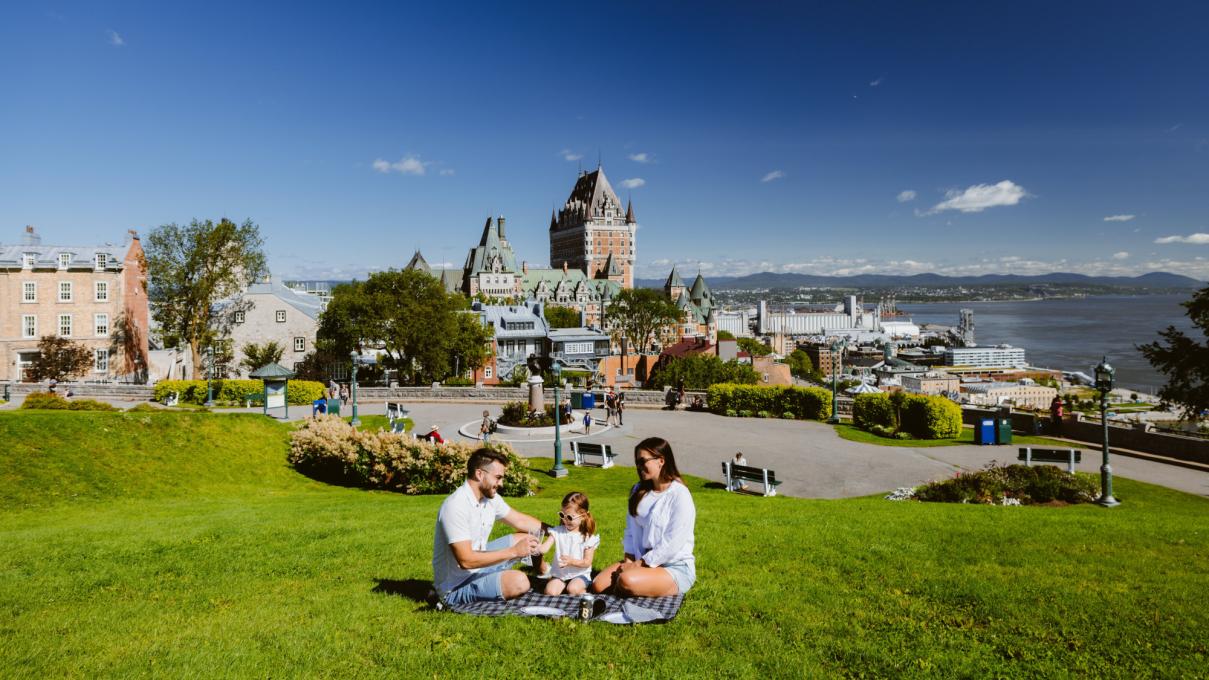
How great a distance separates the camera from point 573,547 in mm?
6102

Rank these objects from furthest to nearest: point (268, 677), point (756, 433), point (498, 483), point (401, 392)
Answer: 1. point (401, 392)
2. point (756, 433)
3. point (498, 483)
4. point (268, 677)

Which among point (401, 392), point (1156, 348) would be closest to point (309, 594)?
point (401, 392)

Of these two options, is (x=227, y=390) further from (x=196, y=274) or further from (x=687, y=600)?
(x=687, y=600)

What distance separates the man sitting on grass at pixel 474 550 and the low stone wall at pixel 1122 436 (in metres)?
17.4

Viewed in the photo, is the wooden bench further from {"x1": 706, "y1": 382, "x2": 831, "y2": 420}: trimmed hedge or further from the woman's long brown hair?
{"x1": 706, "y1": 382, "x2": 831, "y2": 420}: trimmed hedge

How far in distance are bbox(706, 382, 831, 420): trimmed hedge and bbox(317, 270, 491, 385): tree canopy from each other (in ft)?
60.6

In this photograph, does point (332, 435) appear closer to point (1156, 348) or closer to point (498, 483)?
point (498, 483)

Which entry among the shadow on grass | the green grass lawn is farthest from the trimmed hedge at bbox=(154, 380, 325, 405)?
the shadow on grass

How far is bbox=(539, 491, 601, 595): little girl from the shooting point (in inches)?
238

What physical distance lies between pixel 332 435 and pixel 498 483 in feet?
41.8

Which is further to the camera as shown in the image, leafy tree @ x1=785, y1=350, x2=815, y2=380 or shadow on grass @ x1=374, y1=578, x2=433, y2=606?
leafy tree @ x1=785, y1=350, x2=815, y2=380

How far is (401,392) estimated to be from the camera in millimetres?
36875

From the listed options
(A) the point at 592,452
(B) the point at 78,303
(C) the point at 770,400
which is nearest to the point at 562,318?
(B) the point at 78,303

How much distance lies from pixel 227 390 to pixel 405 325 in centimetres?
1055
